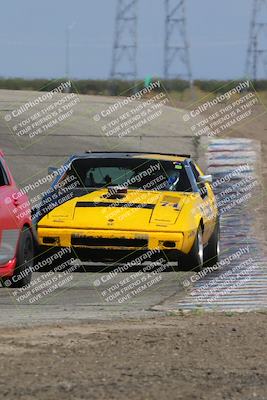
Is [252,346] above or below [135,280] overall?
above

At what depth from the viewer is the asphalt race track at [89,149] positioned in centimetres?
1005

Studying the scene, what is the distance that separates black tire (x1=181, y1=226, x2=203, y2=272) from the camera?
1305 cm

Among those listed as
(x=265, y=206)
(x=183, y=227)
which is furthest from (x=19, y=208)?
(x=265, y=206)

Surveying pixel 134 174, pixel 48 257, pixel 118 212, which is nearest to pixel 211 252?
pixel 134 174

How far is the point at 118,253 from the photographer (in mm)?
12852

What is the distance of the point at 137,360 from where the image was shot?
7145 millimetres

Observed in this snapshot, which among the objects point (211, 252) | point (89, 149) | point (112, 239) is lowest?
point (89, 149)

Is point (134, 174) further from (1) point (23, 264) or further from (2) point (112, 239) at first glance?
(1) point (23, 264)

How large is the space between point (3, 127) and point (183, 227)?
1989 cm

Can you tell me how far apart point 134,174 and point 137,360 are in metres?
7.03

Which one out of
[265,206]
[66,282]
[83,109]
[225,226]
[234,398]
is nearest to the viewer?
[234,398]

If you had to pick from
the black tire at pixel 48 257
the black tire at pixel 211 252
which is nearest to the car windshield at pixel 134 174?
the black tire at pixel 211 252

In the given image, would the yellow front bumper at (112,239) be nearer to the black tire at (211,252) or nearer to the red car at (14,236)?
the red car at (14,236)

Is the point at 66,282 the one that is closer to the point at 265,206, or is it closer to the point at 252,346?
the point at 252,346
